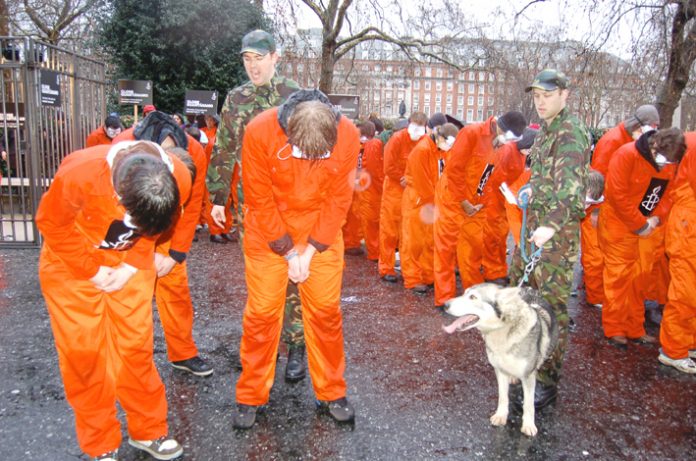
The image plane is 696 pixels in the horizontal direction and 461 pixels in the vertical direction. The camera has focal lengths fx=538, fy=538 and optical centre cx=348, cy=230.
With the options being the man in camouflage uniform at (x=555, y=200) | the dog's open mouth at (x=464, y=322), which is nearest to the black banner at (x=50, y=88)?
the man in camouflage uniform at (x=555, y=200)

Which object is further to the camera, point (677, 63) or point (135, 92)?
point (677, 63)

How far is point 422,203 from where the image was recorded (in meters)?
6.81

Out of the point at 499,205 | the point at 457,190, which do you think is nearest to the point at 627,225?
the point at 457,190

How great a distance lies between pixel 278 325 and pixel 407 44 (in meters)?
17.6

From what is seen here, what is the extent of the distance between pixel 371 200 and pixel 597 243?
11.5 feet

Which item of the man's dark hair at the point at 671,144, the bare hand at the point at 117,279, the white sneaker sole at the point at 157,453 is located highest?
the man's dark hair at the point at 671,144

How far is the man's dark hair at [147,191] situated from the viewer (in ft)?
7.51

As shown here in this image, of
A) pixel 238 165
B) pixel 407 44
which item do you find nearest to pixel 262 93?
pixel 238 165

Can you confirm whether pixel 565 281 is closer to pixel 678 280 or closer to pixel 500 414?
pixel 500 414

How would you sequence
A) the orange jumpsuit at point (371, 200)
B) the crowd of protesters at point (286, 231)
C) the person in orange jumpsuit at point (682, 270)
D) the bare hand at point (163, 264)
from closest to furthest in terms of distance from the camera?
the crowd of protesters at point (286, 231)
the bare hand at point (163, 264)
the person in orange jumpsuit at point (682, 270)
the orange jumpsuit at point (371, 200)

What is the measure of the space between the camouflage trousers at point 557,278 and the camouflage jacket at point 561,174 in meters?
0.13

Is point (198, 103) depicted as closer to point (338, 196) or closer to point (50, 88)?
point (50, 88)

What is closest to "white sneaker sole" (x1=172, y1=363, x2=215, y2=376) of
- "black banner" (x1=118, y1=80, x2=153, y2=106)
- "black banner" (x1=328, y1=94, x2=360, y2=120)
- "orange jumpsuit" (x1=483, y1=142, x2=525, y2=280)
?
"orange jumpsuit" (x1=483, y1=142, x2=525, y2=280)

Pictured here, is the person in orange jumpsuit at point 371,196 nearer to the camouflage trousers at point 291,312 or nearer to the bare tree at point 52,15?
the camouflage trousers at point 291,312
